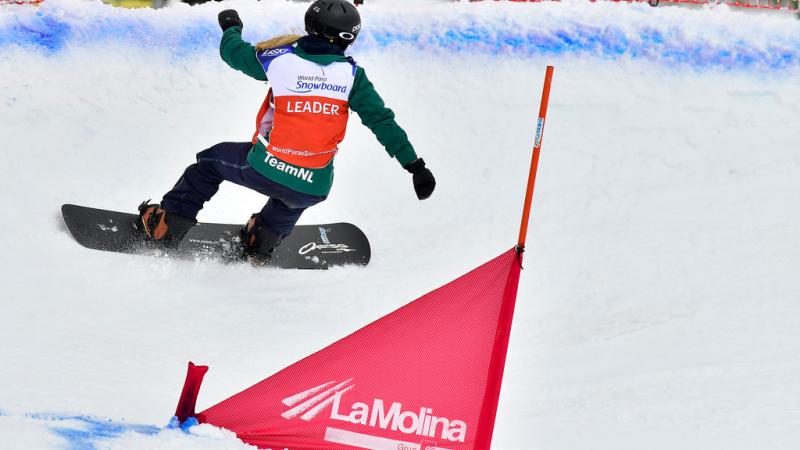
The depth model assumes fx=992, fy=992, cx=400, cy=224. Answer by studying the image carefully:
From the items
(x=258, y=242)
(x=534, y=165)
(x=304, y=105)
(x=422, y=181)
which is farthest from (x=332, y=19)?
(x=534, y=165)

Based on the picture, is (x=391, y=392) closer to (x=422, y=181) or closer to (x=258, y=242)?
(x=422, y=181)

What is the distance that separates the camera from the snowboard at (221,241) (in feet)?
16.1

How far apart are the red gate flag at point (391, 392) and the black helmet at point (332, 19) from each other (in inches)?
64.3

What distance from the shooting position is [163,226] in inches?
Result: 194

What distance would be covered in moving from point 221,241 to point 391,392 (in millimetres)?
2362

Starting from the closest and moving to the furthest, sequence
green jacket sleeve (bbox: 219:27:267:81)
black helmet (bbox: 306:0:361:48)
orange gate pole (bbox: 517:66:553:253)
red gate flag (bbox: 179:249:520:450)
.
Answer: red gate flag (bbox: 179:249:520:450) → orange gate pole (bbox: 517:66:553:253) → black helmet (bbox: 306:0:361:48) → green jacket sleeve (bbox: 219:27:267:81)

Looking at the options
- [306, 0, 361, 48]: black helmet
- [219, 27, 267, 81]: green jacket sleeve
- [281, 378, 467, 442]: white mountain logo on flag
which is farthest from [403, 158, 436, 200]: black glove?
[281, 378, 467, 442]: white mountain logo on flag

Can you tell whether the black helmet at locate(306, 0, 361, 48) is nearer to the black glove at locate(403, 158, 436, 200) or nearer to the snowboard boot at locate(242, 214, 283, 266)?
the black glove at locate(403, 158, 436, 200)

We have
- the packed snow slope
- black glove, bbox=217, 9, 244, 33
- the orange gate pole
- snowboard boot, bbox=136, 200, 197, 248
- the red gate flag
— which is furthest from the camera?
snowboard boot, bbox=136, 200, 197, 248

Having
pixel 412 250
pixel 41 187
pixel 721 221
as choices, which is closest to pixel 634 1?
pixel 721 221

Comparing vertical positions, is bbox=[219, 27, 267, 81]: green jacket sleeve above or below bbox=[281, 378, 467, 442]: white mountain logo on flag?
above

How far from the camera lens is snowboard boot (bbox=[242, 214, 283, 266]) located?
4973 millimetres

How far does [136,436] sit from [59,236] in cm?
222

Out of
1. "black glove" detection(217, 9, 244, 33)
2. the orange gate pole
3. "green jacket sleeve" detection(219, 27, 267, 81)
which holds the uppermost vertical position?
"black glove" detection(217, 9, 244, 33)
